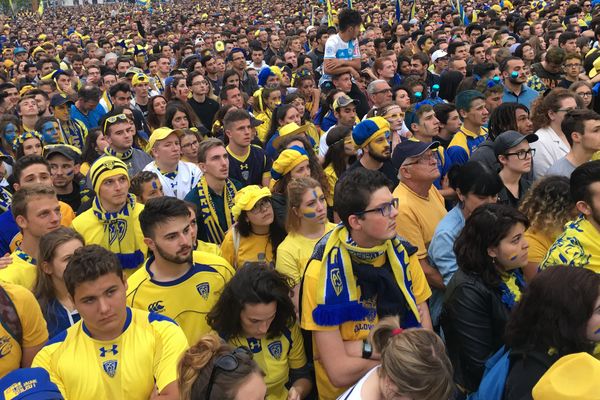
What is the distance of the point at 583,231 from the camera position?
135 inches

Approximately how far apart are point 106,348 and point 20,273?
1.42 meters

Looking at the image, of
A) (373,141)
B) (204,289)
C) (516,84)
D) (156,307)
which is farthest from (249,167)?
(516,84)

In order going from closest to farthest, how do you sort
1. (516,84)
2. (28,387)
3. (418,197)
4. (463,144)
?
(28,387), (418,197), (463,144), (516,84)

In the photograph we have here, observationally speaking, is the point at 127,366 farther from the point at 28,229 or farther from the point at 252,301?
the point at 28,229

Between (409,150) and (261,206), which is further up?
(409,150)

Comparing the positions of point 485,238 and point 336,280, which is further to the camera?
point 485,238

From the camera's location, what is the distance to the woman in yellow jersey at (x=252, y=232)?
14.6 feet

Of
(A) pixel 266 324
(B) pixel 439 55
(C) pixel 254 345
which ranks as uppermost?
(A) pixel 266 324

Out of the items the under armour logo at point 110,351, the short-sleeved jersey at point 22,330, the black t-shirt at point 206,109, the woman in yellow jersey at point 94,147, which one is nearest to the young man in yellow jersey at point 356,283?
the under armour logo at point 110,351

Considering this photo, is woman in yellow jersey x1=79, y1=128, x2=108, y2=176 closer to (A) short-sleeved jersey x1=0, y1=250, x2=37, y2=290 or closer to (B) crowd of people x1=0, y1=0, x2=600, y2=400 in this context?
(B) crowd of people x1=0, y1=0, x2=600, y2=400

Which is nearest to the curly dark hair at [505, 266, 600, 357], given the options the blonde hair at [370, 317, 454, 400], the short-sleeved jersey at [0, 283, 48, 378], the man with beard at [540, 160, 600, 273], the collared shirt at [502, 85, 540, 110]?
the blonde hair at [370, 317, 454, 400]

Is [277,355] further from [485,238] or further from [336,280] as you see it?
[485,238]

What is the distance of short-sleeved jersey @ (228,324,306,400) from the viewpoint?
332cm

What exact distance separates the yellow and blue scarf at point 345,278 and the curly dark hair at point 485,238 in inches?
15.7
